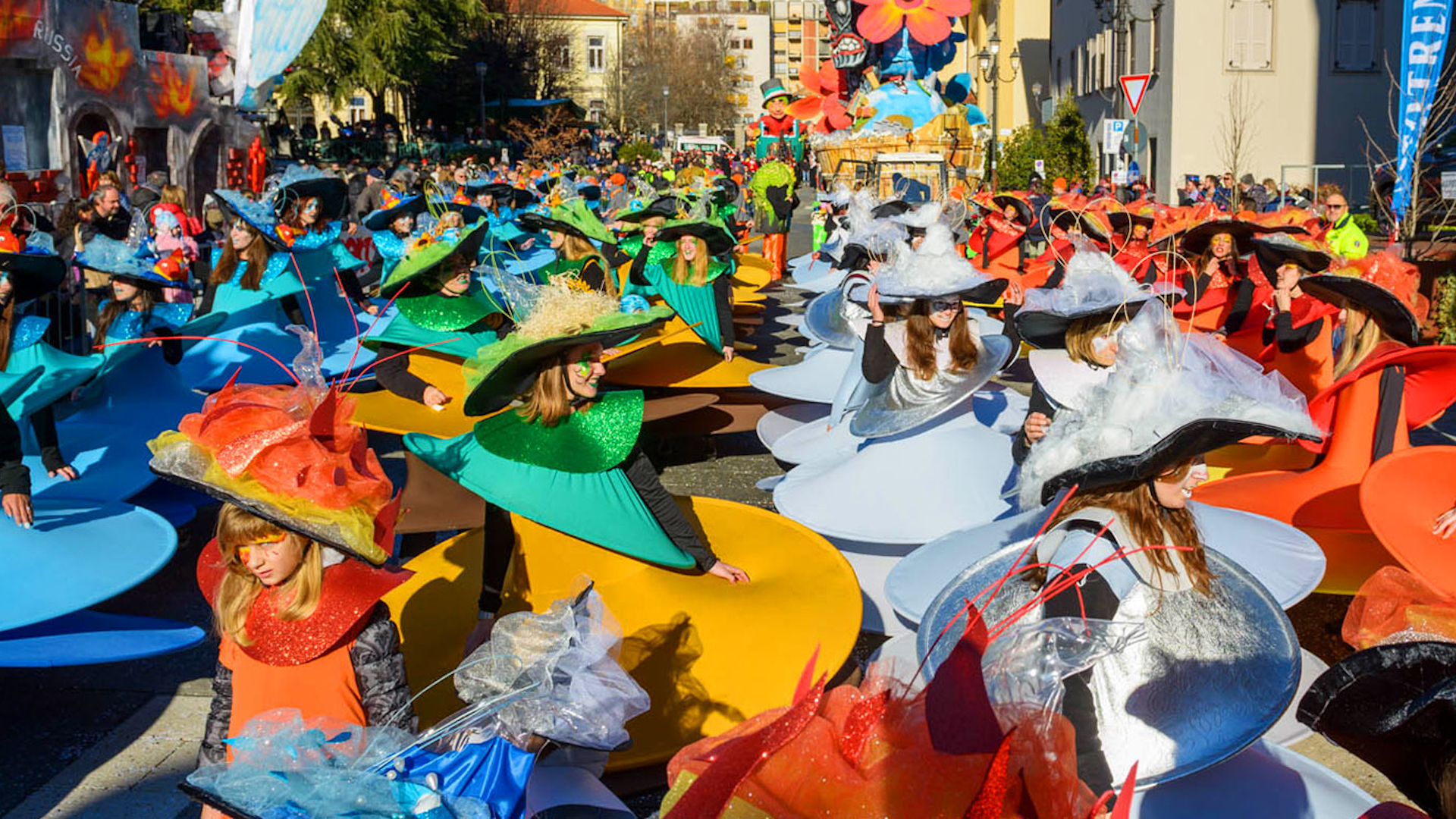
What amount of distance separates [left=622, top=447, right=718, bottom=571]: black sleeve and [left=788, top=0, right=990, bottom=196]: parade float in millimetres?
23037

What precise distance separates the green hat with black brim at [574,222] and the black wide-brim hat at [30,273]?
5.33 m

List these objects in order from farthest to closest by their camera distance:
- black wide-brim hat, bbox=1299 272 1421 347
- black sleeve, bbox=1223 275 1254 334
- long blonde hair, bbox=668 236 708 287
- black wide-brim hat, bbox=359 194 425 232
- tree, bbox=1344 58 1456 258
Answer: tree, bbox=1344 58 1456 258 < black wide-brim hat, bbox=359 194 425 232 < long blonde hair, bbox=668 236 708 287 < black sleeve, bbox=1223 275 1254 334 < black wide-brim hat, bbox=1299 272 1421 347

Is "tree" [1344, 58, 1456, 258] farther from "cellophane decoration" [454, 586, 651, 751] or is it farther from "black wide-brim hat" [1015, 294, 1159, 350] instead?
"cellophane decoration" [454, 586, 651, 751]

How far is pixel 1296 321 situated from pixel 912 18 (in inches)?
937

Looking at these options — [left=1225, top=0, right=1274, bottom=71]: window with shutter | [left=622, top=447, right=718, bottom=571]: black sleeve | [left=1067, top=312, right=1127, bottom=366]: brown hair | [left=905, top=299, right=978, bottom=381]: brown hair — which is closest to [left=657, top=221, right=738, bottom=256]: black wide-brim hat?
[left=905, top=299, right=978, bottom=381]: brown hair

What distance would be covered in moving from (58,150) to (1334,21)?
24617 mm

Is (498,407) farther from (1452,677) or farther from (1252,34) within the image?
(1252,34)

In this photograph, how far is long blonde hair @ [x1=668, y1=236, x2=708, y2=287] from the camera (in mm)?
9969

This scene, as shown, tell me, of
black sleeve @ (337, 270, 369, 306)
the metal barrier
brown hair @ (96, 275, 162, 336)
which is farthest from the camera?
the metal barrier

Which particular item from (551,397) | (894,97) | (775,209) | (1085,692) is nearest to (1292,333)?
(551,397)

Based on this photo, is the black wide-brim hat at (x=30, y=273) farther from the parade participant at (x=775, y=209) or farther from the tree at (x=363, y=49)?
the tree at (x=363, y=49)

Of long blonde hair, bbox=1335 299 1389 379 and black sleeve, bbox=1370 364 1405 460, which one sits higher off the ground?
long blonde hair, bbox=1335 299 1389 379

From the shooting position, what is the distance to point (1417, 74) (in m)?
13.3

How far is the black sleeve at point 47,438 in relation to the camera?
20.0ft
